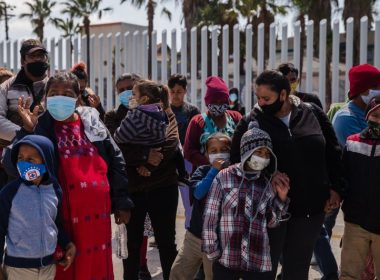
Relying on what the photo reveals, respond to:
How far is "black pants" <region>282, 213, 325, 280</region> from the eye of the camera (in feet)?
12.7

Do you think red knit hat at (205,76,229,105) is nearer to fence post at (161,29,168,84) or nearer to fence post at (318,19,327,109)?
fence post at (318,19,327,109)

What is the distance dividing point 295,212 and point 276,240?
219 millimetres

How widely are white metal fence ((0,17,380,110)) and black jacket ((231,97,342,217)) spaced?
20.0ft

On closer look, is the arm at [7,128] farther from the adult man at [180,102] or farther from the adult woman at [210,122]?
the adult man at [180,102]

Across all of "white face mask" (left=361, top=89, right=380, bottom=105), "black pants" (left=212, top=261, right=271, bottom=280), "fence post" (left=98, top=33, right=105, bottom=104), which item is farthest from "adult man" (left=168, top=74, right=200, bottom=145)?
"fence post" (left=98, top=33, right=105, bottom=104)

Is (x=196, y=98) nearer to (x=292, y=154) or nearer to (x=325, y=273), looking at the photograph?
(x=325, y=273)

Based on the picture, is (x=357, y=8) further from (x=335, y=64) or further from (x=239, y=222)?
(x=239, y=222)

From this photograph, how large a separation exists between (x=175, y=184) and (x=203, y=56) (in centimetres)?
729

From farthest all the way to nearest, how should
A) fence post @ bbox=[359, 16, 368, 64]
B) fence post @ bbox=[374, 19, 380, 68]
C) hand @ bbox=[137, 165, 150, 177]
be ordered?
fence post @ bbox=[359, 16, 368, 64] → fence post @ bbox=[374, 19, 380, 68] → hand @ bbox=[137, 165, 150, 177]

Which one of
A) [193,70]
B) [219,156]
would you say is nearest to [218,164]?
[219,156]

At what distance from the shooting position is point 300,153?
147 inches

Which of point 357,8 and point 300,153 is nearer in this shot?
point 300,153

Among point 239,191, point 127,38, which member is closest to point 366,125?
point 239,191

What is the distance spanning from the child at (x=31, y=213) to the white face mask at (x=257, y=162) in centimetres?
112
